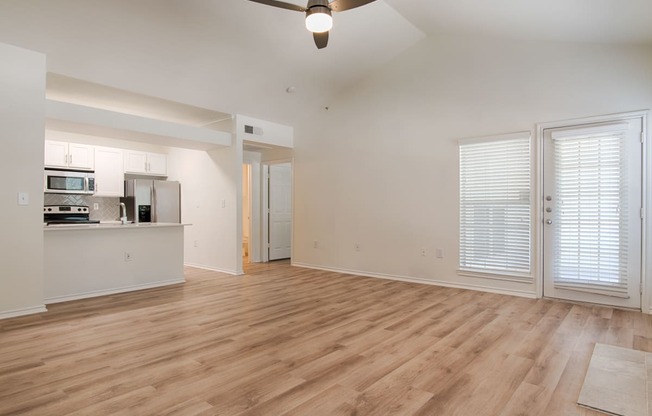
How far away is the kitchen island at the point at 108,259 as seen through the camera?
14.1 ft

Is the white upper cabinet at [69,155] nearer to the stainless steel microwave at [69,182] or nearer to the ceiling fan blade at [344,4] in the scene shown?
the stainless steel microwave at [69,182]

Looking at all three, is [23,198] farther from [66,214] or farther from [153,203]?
[153,203]

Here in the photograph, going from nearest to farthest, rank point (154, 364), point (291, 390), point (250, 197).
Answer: point (291, 390), point (154, 364), point (250, 197)

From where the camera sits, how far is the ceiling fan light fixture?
8.83 feet

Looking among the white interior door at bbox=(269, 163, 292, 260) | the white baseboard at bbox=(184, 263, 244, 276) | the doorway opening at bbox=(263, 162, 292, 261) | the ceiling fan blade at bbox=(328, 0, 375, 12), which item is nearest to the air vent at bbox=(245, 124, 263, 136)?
the doorway opening at bbox=(263, 162, 292, 261)

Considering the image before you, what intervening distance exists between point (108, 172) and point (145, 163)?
2.26 feet

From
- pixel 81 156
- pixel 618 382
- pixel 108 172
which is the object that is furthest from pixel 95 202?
pixel 618 382

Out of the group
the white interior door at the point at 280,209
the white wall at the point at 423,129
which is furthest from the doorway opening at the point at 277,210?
the white wall at the point at 423,129

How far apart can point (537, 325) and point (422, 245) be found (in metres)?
2.14

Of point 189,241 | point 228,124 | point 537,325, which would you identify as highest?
point 228,124

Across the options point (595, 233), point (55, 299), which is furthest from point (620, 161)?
point (55, 299)

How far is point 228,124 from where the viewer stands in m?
6.11

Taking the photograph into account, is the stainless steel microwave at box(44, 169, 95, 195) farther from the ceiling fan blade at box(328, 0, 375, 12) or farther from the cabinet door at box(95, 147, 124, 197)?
the ceiling fan blade at box(328, 0, 375, 12)

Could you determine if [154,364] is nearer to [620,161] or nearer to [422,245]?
[422,245]
